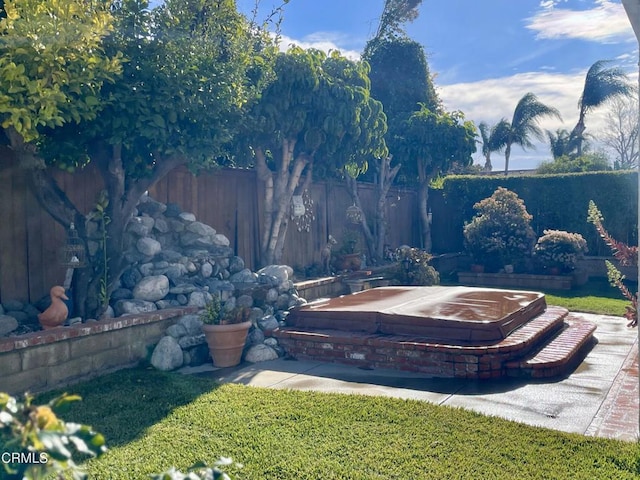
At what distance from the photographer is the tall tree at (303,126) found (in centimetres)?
822

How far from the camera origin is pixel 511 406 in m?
4.43

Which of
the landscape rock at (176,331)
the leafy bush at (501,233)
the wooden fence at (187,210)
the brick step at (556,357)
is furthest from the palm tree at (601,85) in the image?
the landscape rock at (176,331)

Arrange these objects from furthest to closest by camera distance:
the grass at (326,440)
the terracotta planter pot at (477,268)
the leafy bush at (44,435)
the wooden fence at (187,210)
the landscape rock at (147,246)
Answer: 1. the terracotta planter pot at (477,268)
2. the landscape rock at (147,246)
3. the wooden fence at (187,210)
4. the grass at (326,440)
5. the leafy bush at (44,435)

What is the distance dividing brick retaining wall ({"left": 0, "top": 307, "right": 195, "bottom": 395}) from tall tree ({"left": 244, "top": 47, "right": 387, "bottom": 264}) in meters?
3.28

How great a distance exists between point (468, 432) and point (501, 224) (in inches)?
383

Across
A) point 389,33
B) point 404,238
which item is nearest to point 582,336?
point 404,238

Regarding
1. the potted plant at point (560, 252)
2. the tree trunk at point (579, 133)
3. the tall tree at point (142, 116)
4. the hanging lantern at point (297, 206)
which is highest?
the tree trunk at point (579, 133)

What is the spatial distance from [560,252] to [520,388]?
310 inches

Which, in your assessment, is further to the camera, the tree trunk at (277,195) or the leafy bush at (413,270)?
the leafy bush at (413,270)

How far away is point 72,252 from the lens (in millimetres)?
5520

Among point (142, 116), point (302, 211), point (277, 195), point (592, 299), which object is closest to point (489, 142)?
point (592, 299)

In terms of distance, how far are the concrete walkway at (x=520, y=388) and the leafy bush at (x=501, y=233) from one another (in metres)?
6.35

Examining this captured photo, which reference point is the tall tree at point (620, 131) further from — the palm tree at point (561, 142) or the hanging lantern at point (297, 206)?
the hanging lantern at point (297, 206)

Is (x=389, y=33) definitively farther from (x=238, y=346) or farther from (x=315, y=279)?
(x=238, y=346)
